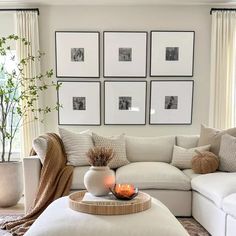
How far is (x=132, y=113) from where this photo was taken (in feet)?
17.0

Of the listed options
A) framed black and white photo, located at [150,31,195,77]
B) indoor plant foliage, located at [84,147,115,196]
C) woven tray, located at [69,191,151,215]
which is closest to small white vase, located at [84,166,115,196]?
indoor plant foliage, located at [84,147,115,196]

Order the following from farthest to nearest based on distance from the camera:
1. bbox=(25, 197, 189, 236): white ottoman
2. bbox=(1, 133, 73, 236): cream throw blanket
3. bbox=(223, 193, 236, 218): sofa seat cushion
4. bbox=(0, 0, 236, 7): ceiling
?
bbox=(0, 0, 236, 7): ceiling → bbox=(1, 133, 73, 236): cream throw blanket → bbox=(223, 193, 236, 218): sofa seat cushion → bbox=(25, 197, 189, 236): white ottoman

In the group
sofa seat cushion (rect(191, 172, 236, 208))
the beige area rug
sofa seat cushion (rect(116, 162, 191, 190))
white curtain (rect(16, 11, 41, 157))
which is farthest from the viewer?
white curtain (rect(16, 11, 41, 157))

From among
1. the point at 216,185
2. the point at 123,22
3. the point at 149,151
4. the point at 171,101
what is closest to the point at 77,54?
the point at 123,22

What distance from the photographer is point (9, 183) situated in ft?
13.8

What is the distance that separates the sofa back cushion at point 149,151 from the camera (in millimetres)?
4426

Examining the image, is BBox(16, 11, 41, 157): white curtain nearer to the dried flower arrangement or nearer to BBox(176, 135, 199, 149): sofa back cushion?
BBox(176, 135, 199, 149): sofa back cushion

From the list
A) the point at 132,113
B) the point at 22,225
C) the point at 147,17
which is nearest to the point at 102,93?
the point at 132,113

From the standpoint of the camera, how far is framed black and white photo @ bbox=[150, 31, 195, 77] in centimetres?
511

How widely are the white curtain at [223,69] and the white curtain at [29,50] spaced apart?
106 inches

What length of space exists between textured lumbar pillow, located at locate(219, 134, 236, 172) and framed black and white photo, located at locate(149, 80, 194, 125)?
130 cm

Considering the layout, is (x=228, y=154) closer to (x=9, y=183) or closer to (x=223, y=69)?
(x=223, y=69)

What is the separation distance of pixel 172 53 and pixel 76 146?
2.16 metres

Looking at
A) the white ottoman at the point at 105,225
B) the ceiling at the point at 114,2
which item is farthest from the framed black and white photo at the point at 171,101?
the white ottoman at the point at 105,225
